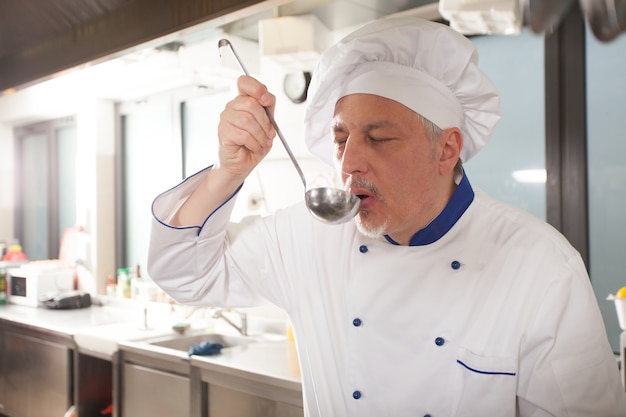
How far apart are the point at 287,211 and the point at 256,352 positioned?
150 centimetres

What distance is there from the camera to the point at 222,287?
1.44 m

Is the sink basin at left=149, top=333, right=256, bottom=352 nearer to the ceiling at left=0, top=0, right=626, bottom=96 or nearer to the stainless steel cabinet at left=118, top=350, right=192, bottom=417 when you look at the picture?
the stainless steel cabinet at left=118, top=350, right=192, bottom=417

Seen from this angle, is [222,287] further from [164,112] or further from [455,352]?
[164,112]

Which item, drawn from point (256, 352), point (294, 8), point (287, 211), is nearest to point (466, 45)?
point (287, 211)

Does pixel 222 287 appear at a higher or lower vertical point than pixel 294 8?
lower

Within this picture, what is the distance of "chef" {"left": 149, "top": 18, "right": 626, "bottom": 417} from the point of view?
3.88ft

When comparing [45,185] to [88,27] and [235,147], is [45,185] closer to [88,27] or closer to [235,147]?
[88,27]

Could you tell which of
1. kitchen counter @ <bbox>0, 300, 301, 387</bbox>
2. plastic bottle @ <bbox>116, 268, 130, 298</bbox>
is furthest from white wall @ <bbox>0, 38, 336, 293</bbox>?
kitchen counter @ <bbox>0, 300, 301, 387</bbox>

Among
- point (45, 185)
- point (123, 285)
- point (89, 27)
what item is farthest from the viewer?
point (45, 185)

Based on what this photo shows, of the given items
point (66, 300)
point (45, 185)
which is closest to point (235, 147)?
point (66, 300)

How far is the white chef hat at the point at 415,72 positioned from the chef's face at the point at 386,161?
0.04m

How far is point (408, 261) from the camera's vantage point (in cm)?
137

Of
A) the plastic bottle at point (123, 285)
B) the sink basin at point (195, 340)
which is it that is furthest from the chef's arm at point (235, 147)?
the plastic bottle at point (123, 285)

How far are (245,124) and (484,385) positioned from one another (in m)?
0.76
